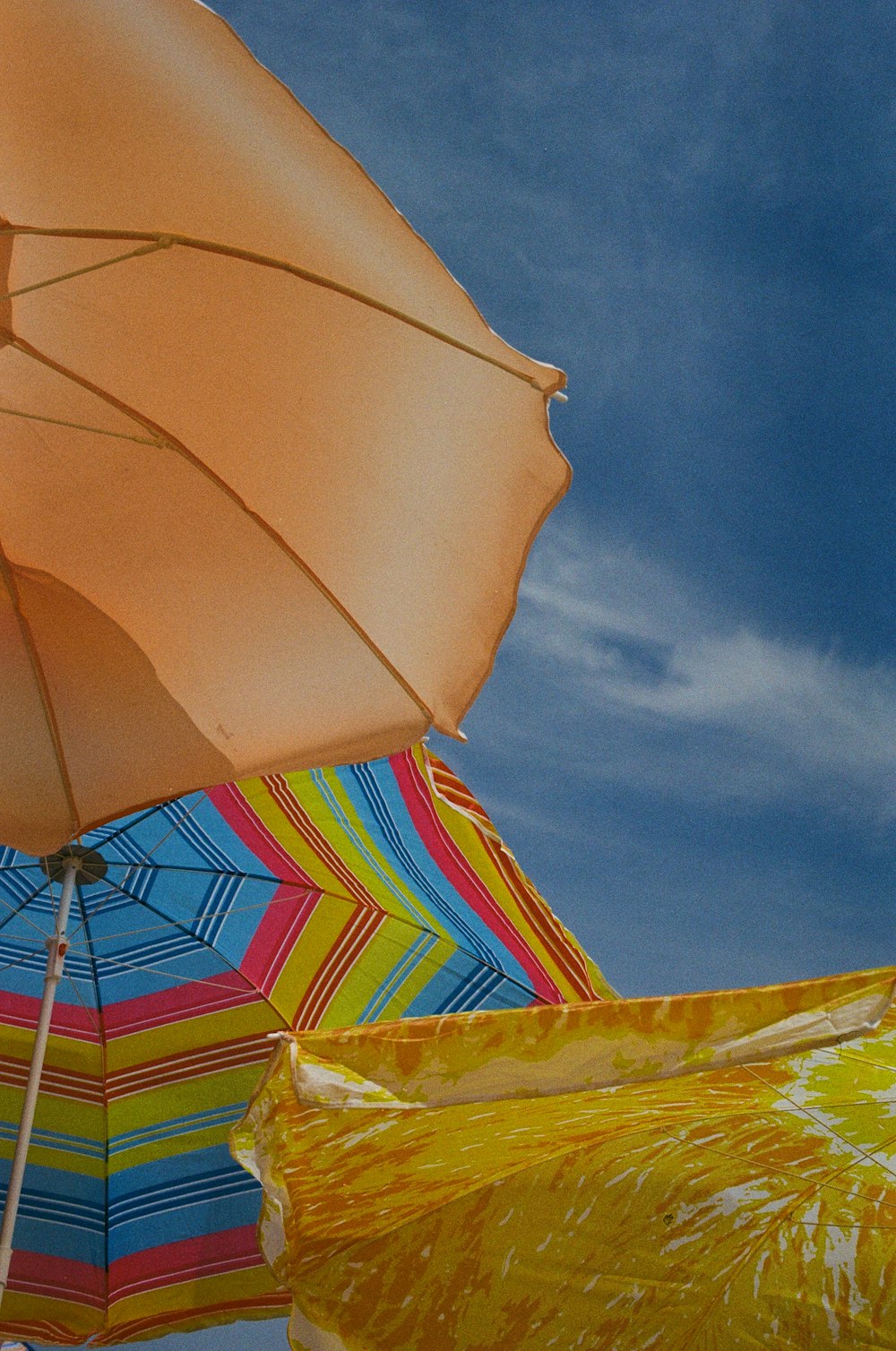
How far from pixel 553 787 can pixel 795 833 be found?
9.33 meters

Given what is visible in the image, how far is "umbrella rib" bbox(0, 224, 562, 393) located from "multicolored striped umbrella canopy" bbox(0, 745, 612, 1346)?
2.48 meters

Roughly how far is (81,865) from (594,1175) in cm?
283

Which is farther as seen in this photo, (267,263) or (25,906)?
(25,906)

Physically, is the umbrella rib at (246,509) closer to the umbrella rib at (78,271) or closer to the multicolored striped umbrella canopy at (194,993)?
the umbrella rib at (78,271)

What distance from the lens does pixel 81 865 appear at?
444 cm

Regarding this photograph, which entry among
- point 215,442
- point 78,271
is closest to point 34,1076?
point 215,442

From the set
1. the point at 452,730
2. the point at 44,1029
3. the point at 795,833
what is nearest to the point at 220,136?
the point at 452,730

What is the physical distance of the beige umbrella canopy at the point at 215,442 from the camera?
6.88 ft

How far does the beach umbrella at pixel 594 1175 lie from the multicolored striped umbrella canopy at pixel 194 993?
2.12 metres

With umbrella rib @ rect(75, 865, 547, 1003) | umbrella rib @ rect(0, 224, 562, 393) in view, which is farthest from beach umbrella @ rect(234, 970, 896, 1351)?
umbrella rib @ rect(75, 865, 547, 1003)

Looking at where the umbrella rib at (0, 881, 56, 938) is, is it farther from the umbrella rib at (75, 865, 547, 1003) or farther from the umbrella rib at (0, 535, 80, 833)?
the umbrella rib at (0, 535, 80, 833)

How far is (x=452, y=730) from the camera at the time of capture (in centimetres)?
273

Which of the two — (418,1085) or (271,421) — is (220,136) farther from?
(418,1085)

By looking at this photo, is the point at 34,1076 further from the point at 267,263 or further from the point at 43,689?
the point at 267,263
